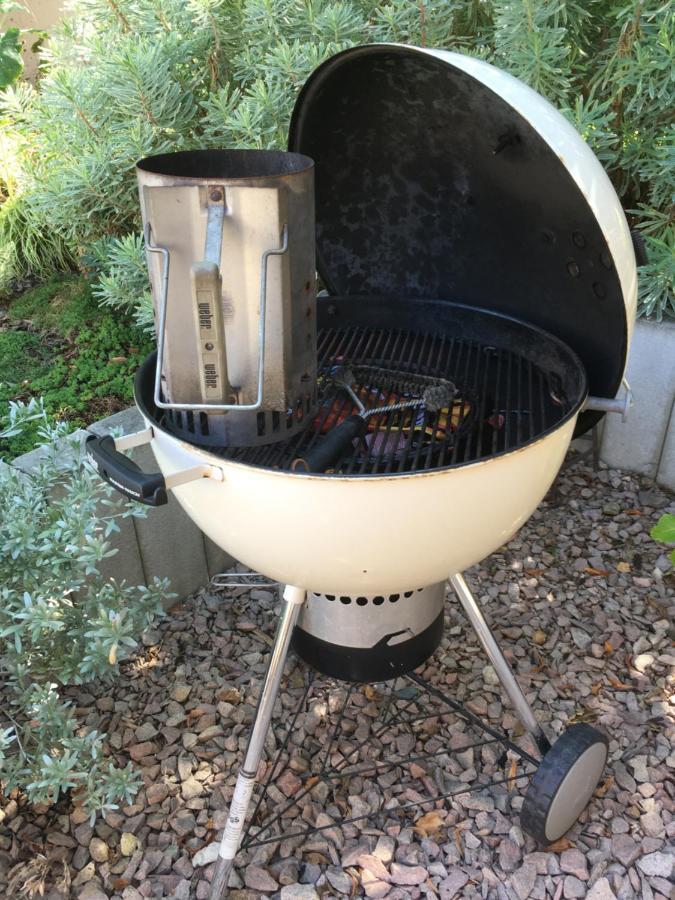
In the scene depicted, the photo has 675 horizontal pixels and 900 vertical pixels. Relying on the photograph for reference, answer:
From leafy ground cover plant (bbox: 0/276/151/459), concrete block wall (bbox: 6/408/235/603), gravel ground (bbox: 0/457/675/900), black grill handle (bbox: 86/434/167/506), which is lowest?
gravel ground (bbox: 0/457/675/900)

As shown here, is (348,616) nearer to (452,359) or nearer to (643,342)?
(452,359)

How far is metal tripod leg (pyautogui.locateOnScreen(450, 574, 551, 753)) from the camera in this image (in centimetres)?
131

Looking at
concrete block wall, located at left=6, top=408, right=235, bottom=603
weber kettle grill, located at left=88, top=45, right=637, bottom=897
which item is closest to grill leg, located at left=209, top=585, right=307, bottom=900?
weber kettle grill, located at left=88, top=45, right=637, bottom=897

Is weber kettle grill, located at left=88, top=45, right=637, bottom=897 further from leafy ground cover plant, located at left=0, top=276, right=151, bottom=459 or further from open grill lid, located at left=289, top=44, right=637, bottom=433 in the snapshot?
leafy ground cover plant, located at left=0, top=276, right=151, bottom=459

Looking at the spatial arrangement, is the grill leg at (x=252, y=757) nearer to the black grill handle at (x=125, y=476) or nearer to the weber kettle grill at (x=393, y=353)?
the weber kettle grill at (x=393, y=353)

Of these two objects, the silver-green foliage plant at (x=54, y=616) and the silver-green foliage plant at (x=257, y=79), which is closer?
the silver-green foliage plant at (x=54, y=616)

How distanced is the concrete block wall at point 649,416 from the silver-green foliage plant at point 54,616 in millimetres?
1507

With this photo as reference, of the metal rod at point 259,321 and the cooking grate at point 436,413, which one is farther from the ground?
the metal rod at point 259,321

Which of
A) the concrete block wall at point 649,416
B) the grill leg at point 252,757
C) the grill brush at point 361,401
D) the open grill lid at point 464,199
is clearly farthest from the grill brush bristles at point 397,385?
the concrete block wall at point 649,416

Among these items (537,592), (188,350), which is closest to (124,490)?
(188,350)

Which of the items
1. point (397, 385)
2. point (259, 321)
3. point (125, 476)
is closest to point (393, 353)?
point (397, 385)

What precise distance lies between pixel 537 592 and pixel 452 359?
78 centimetres

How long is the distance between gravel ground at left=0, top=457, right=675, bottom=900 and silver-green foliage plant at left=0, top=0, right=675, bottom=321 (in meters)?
0.84

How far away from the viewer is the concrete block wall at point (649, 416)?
219 cm
